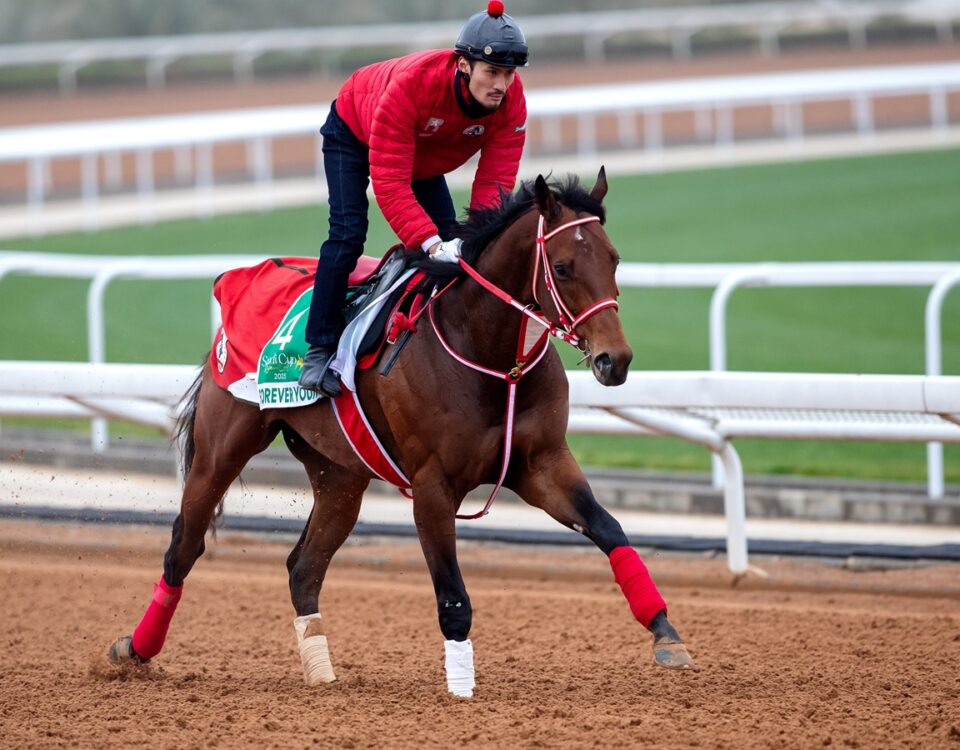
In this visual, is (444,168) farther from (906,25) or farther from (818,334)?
(906,25)

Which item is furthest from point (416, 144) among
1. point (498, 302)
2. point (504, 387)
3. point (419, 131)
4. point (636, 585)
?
point (636, 585)

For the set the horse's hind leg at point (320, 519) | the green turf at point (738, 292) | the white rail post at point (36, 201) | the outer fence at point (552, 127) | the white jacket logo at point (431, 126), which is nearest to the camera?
the white jacket logo at point (431, 126)

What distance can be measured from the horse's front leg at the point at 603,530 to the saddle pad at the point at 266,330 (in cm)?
70

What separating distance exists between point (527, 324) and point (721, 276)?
9.46 ft

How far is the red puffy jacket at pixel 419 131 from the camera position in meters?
4.48

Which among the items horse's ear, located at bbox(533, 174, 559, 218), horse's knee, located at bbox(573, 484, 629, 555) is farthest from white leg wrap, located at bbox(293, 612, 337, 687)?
horse's ear, located at bbox(533, 174, 559, 218)

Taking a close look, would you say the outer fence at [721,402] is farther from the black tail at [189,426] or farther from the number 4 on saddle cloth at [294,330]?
the number 4 on saddle cloth at [294,330]

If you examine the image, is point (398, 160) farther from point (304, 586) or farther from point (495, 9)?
point (304, 586)

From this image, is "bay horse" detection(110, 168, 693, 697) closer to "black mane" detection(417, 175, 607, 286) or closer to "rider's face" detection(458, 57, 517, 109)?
"black mane" detection(417, 175, 607, 286)

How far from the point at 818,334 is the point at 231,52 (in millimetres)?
16284

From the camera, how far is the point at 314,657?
4848 millimetres

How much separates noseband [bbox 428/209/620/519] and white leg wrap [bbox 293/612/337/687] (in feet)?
2.72

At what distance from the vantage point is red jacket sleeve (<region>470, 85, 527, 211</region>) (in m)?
4.72

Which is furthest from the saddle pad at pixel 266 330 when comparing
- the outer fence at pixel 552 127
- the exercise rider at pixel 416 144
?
the outer fence at pixel 552 127
